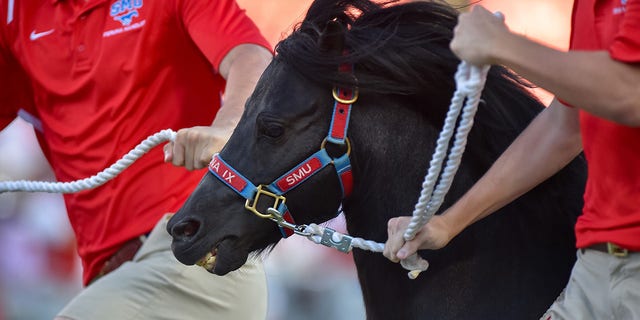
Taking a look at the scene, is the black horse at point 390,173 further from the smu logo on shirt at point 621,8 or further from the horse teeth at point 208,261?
the smu logo on shirt at point 621,8

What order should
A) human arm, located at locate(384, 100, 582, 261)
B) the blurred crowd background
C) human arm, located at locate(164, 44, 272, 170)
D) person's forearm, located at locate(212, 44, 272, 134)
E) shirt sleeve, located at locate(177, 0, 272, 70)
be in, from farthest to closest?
the blurred crowd background
shirt sleeve, located at locate(177, 0, 272, 70)
person's forearm, located at locate(212, 44, 272, 134)
human arm, located at locate(164, 44, 272, 170)
human arm, located at locate(384, 100, 582, 261)

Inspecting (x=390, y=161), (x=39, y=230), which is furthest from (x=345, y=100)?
(x=39, y=230)

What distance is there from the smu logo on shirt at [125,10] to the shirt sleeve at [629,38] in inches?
89.7

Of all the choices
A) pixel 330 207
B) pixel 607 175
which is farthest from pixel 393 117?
pixel 607 175

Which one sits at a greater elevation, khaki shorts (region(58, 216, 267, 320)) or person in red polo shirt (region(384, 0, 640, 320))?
person in red polo shirt (region(384, 0, 640, 320))

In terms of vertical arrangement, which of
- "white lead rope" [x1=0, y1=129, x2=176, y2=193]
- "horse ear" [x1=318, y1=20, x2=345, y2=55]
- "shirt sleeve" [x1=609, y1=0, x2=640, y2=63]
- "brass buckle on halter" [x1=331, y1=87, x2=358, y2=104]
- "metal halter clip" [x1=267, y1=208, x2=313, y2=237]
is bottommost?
"white lead rope" [x1=0, y1=129, x2=176, y2=193]

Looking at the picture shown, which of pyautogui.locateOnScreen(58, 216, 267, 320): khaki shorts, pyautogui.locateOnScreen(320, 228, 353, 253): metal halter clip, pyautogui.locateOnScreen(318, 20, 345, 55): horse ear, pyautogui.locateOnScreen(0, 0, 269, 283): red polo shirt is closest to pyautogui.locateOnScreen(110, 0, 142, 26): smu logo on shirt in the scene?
pyautogui.locateOnScreen(0, 0, 269, 283): red polo shirt

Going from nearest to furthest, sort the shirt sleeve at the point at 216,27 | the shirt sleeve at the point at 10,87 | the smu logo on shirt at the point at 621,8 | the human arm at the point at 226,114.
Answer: the smu logo on shirt at the point at 621,8, the human arm at the point at 226,114, the shirt sleeve at the point at 216,27, the shirt sleeve at the point at 10,87

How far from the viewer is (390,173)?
10.1 feet

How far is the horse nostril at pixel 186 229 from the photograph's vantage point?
9.95 feet

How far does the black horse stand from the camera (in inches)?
117

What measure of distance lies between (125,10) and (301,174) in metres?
1.45

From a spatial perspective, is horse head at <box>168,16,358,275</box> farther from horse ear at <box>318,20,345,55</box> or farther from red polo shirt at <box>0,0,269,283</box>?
red polo shirt at <box>0,0,269,283</box>

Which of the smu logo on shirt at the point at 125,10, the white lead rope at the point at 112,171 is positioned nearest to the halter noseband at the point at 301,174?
the white lead rope at the point at 112,171
